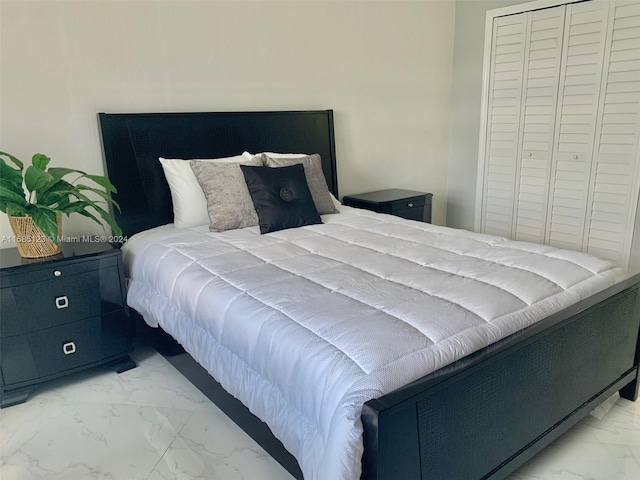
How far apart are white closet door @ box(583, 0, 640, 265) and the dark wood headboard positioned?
7.42 ft

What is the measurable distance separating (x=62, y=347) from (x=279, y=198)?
1.29 metres

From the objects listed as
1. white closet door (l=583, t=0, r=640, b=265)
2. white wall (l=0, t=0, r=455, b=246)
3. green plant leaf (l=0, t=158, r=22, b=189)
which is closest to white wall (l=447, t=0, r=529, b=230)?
white wall (l=0, t=0, r=455, b=246)

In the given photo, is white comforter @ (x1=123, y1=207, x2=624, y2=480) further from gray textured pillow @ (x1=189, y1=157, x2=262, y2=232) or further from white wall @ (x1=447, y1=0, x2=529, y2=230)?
white wall @ (x1=447, y1=0, x2=529, y2=230)

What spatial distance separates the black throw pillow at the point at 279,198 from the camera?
2562 mm

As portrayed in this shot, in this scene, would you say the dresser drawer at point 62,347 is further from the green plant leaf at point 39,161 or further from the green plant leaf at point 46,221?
the green plant leaf at point 39,161

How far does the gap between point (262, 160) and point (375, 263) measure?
1193 millimetres

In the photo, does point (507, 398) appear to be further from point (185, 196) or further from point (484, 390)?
point (185, 196)

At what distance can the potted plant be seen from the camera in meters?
2.10

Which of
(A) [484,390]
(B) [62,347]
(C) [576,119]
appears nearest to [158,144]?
(B) [62,347]

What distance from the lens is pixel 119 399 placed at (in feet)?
7.28

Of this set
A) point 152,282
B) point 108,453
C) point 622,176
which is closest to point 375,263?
point 152,282

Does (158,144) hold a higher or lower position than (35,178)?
higher

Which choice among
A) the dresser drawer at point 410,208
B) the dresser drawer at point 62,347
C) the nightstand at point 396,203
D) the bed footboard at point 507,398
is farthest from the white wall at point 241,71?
the bed footboard at point 507,398

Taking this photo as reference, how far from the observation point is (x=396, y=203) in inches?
139
